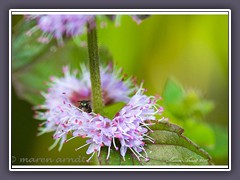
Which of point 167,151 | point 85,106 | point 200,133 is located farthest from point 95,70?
point 200,133

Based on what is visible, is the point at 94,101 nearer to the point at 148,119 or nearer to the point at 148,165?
the point at 148,119

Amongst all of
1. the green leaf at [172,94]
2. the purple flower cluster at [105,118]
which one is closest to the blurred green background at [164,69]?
the green leaf at [172,94]

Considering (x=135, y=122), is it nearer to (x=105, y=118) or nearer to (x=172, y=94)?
(x=105, y=118)

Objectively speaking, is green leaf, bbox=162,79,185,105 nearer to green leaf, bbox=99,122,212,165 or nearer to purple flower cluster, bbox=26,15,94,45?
green leaf, bbox=99,122,212,165
